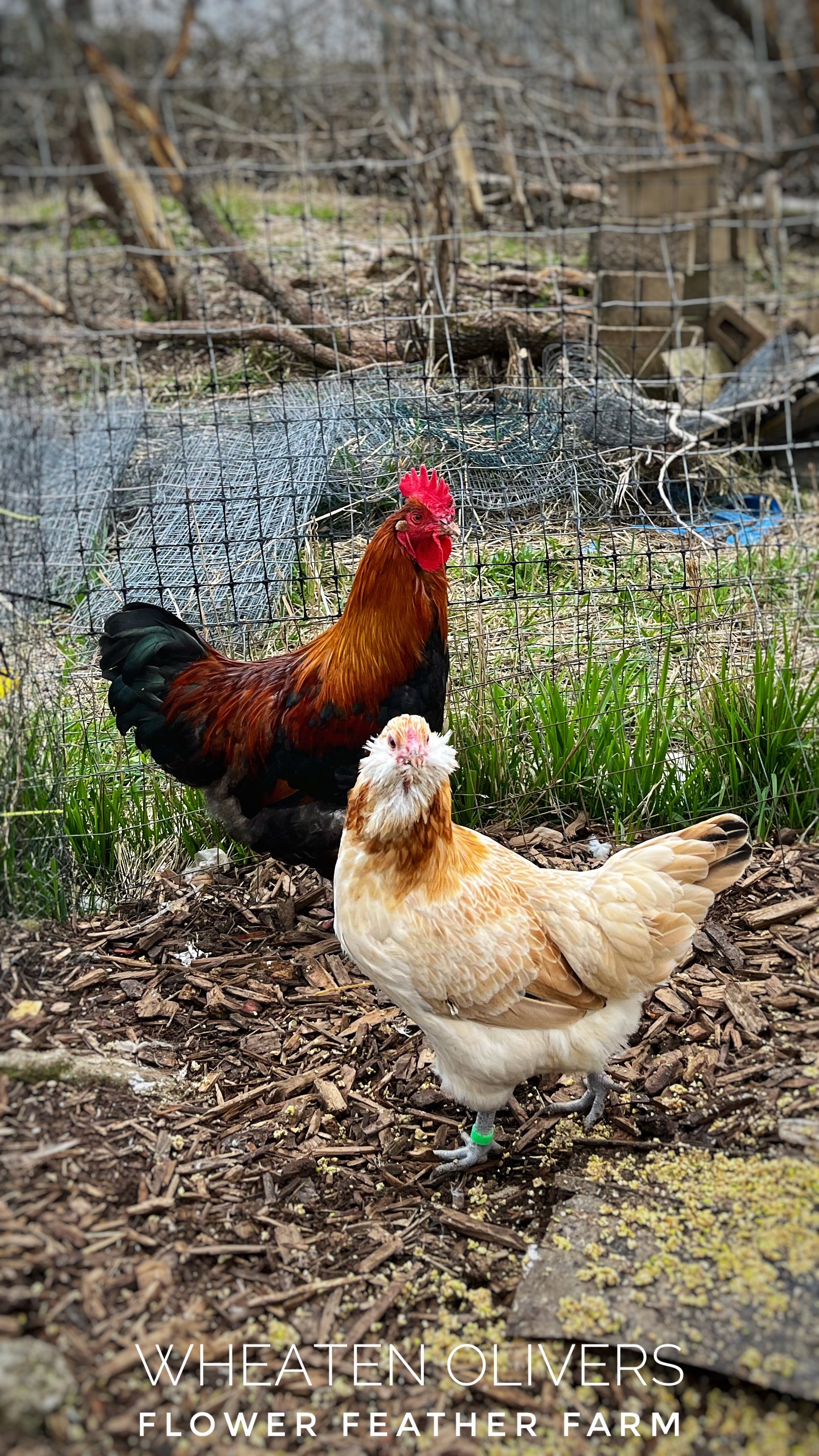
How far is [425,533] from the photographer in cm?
445

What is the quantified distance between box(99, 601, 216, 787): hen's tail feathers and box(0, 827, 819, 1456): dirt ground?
644mm

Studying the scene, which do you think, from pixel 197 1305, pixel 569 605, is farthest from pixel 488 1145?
pixel 569 605

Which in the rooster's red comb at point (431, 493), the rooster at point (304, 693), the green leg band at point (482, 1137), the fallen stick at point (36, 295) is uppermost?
the fallen stick at point (36, 295)

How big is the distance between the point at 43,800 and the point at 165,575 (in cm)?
237

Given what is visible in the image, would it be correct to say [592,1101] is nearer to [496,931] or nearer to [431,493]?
[496,931]

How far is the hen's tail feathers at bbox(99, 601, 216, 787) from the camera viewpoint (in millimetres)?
4809

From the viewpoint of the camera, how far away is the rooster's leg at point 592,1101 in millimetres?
3723

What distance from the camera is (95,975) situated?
4.23 m

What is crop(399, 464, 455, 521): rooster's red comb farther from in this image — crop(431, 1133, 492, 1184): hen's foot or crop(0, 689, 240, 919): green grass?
crop(431, 1133, 492, 1184): hen's foot

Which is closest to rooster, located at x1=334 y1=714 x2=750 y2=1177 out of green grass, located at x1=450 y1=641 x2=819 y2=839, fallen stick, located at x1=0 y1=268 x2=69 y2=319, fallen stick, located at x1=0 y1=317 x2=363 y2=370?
green grass, located at x1=450 y1=641 x2=819 y2=839

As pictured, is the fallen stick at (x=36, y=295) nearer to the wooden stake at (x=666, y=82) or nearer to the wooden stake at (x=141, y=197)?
the wooden stake at (x=141, y=197)

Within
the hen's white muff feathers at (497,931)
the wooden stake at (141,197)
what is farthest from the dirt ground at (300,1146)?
the wooden stake at (141,197)

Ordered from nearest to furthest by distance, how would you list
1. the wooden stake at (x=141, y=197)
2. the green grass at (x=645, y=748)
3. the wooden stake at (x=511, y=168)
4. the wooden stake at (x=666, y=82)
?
the green grass at (x=645, y=748)
the wooden stake at (x=141, y=197)
the wooden stake at (x=511, y=168)
the wooden stake at (x=666, y=82)

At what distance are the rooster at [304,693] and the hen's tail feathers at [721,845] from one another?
5.05 feet
